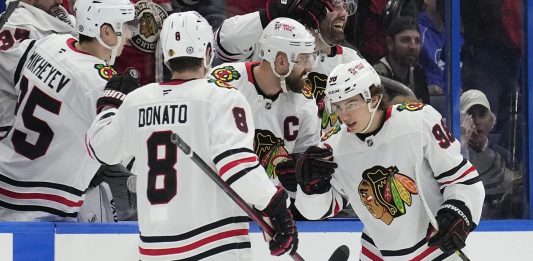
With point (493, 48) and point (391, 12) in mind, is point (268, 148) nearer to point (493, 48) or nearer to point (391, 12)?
point (391, 12)

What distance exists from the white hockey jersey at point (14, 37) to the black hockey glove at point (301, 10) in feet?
2.62

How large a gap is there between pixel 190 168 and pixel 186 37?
37cm

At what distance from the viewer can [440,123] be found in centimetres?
366

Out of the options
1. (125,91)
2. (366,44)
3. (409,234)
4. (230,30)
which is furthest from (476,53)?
(125,91)

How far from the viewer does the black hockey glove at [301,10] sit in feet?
14.5

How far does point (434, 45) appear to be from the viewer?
15.4ft

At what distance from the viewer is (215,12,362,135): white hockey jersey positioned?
4500 millimetres

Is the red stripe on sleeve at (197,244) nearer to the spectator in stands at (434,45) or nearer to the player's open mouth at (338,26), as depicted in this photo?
the player's open mouth at (338,26)

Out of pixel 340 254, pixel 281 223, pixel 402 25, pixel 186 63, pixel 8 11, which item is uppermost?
pixel 186 63

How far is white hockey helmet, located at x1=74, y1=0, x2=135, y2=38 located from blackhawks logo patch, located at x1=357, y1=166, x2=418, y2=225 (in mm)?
1015

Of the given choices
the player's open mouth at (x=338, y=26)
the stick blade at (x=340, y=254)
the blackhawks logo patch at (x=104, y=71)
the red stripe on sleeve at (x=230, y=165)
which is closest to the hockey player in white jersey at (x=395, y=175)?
the stick blade at (x=340, y=254)

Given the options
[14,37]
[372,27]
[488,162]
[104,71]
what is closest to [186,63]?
[104,71]

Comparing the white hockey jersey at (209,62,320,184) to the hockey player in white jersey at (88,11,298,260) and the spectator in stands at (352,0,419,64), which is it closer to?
the spectator in stands at (352,0,419,64)

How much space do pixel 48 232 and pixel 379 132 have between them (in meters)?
1.18
